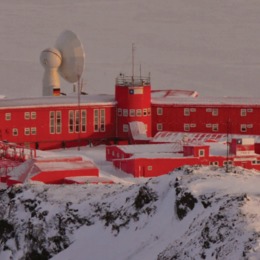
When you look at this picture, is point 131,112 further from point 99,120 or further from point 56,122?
point 56,122

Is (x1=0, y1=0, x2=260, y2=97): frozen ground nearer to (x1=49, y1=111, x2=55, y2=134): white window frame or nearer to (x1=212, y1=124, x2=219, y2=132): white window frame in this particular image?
(x1=212, y1=124, x2=219, y2=132): white window frame

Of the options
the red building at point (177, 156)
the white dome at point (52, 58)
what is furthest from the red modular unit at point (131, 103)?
the red building at point (177, 156)

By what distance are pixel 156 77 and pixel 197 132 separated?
27.3 meters

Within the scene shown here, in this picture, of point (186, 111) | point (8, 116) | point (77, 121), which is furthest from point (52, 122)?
point (186, 111)

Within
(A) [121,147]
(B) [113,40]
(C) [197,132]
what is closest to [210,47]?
(B) [113,40]

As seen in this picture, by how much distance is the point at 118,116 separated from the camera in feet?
185

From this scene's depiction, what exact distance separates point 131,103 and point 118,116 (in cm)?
94

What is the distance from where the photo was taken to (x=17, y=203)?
30812mm

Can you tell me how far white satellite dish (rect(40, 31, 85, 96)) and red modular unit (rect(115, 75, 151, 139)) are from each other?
5573 mm

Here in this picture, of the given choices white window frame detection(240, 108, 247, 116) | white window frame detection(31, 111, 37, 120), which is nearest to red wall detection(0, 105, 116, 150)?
white window frame detection(31, 111, 37, 120)

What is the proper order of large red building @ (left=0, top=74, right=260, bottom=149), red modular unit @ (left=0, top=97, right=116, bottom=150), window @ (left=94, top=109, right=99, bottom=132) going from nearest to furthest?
1. red modular unit @ (left=0, top=97, right=116, bottom=150)
2. large red building @ (left=0, top=74, right=260, bottom=149)
3. window @ (left=94, top=109, right=99, bottom=132)

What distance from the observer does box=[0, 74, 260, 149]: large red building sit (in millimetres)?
54719

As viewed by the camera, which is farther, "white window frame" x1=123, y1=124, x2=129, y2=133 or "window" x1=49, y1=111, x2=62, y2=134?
"white window frame" x1=123, y1=124, x2=129, y2=133

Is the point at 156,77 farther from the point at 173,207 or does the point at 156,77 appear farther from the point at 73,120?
the point at 173,207
